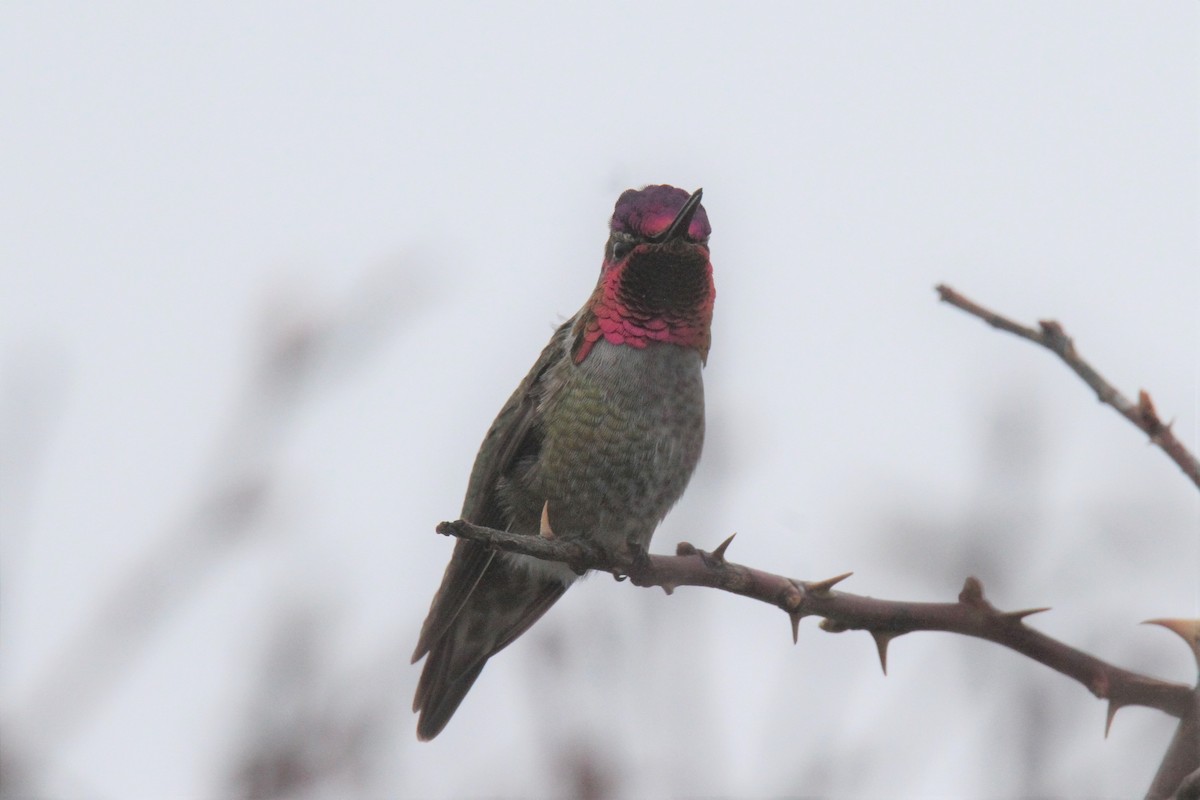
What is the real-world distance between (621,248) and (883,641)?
3.04 meters

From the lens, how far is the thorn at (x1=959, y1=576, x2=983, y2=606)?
2.35 metres

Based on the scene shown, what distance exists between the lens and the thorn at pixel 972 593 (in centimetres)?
235

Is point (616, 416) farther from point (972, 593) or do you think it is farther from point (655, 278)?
point (972, 593)

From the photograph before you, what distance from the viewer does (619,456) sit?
17.1 feet

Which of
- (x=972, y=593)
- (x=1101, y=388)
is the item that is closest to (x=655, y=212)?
(x=972, y=593)

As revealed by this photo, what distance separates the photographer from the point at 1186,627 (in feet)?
7.11

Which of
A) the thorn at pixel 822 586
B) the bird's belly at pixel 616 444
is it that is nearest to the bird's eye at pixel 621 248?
the bird's belly at pixel 616 444

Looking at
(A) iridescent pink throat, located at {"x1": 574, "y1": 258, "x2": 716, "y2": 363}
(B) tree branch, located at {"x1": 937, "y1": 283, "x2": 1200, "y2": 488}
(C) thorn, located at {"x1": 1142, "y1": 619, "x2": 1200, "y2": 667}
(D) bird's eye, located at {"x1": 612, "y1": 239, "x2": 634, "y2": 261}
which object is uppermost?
(D) bird's eye, located at {"x1": 612, "y1": 239, "x2": 634, "y2": 261}

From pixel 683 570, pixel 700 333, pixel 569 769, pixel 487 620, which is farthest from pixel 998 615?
pixel 487 620

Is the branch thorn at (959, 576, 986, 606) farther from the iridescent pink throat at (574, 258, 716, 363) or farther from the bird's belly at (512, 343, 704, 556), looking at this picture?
the iridescent pink throat at (574, 258, 716, 363)

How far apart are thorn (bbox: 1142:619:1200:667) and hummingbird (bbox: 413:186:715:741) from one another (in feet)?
10.1

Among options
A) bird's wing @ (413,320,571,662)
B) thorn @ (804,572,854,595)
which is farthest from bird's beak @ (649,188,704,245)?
thorn @ (804,572,854,595)

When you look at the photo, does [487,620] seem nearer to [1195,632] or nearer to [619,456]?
[619,456]

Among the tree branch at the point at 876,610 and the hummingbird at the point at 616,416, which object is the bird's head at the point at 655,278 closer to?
the hummingbird at the point at 616,416
